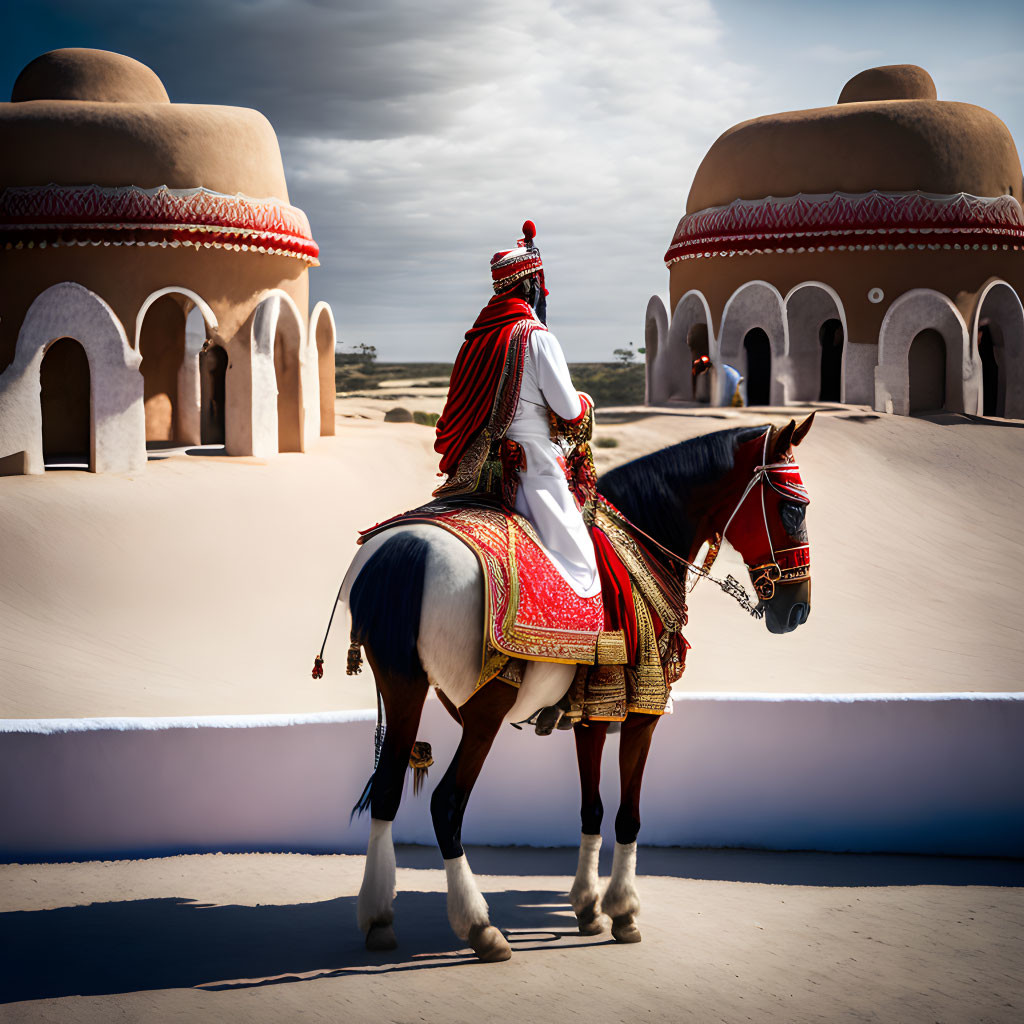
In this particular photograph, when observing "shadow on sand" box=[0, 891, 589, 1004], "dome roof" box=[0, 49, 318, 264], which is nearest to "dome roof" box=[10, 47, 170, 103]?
"dome roof" box=[0, 49, 318, 264]

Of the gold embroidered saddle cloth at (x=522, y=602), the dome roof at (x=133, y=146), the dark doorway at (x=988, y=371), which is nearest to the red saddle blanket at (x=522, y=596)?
the gold embroidered saddle cloth at (x=522, y=602)

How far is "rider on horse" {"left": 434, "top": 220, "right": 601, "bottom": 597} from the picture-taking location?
13.4 feet

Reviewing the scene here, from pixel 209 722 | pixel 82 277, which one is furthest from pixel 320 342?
pixel 209 722

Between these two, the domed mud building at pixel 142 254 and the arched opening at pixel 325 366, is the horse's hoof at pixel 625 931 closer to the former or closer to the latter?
the domed mud building at pixel 142 254

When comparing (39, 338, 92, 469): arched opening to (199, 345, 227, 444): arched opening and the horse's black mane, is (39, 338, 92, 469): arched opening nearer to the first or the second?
(199, 345, 227, 444): arched opening

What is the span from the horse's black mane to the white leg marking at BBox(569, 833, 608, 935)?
4.27ft

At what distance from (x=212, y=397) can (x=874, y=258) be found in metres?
10.4

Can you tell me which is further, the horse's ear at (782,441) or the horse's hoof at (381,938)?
the horse's ear at (782,441)

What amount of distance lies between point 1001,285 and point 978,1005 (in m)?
16.1

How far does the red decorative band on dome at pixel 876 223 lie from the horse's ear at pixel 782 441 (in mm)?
13877

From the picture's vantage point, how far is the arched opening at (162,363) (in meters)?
15.5

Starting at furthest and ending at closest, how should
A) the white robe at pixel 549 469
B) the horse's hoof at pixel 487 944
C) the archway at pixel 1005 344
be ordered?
the archway at pixel 1005 344 < the white robe at pixel 549 469 < the horse's hoof at pixel 487 944

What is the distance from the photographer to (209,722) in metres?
4.77

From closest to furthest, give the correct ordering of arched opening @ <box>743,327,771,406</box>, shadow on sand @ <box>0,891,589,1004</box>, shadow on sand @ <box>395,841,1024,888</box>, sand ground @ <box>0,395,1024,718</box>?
shadow on sand @ <box>0,891,589,1004</box>, shadow on sand @ <box>395,841,1024,888</box>, sand ground @ <box>0,395,1024,718</box>, arched opening @ <box>743,327,771,406</box>
